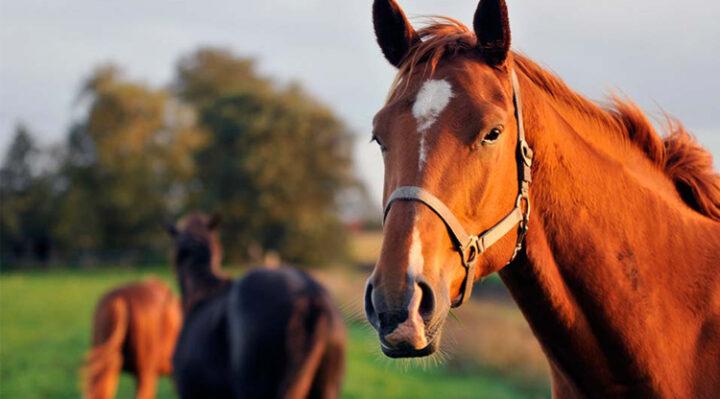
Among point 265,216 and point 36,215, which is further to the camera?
point 36,215

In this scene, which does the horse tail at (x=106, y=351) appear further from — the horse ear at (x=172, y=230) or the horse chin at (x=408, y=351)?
the horse chin at (x=408, y=351)

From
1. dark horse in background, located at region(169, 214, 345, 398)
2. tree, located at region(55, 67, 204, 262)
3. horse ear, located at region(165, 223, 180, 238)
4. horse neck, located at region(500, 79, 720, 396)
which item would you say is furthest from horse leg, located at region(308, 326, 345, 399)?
tree, located at region(55, 67, 204, 262)

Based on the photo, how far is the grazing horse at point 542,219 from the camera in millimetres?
2125

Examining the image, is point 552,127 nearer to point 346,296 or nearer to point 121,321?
point 121,321

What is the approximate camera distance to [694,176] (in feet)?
8.84

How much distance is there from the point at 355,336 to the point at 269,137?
23.3m

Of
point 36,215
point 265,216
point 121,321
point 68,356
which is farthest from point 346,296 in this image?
point 36,215

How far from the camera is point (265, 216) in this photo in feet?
129

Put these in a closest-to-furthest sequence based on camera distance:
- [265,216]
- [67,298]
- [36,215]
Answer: [67,298] → [265,216] → [36,215]

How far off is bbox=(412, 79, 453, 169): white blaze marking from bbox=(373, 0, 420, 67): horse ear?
31 cm

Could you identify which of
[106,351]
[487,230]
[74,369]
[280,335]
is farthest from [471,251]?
→ [74,369]

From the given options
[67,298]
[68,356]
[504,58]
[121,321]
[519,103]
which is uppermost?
[504,58]

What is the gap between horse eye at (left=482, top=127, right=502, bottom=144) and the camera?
220 cm

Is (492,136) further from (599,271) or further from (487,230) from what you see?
(599,271)
